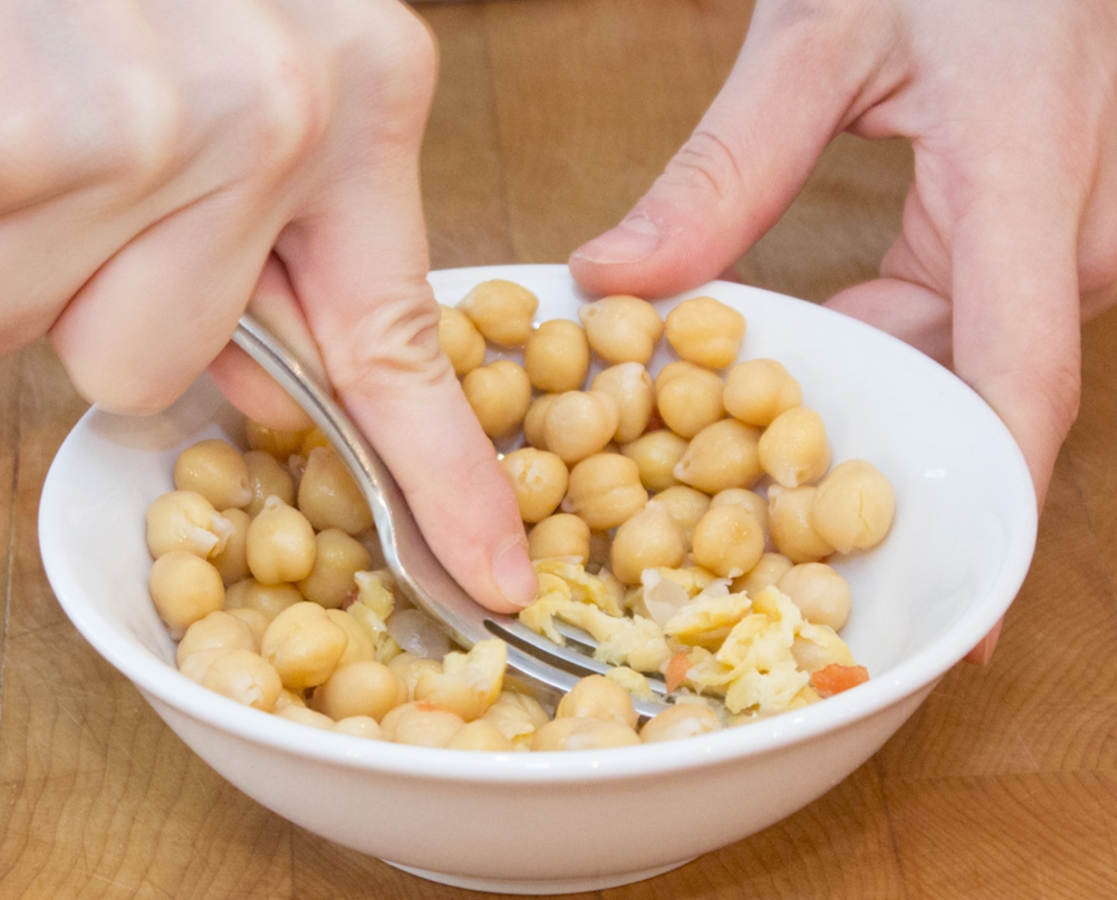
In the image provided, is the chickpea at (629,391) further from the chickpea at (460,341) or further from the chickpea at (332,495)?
the chickpea at (332,495)

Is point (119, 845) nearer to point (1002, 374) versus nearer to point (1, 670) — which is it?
point (1, 670)

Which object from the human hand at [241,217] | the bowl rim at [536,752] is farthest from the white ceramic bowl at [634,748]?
the human hand at [241,217]

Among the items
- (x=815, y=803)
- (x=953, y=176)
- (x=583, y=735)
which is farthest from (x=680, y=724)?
(x=953, y=176)

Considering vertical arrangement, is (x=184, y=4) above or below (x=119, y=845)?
above

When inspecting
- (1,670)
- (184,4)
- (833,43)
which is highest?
(184,4)

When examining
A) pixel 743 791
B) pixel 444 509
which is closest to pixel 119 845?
pixel 444 509

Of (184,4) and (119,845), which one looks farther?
(119,845)

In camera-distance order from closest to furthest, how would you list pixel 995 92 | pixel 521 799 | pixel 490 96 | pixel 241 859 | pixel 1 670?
pixel 521 799 < pixel 241 859 < pixel 1 670 < pixel 995 92 < pixel 490 96
